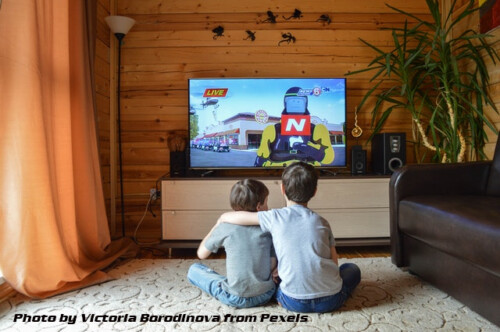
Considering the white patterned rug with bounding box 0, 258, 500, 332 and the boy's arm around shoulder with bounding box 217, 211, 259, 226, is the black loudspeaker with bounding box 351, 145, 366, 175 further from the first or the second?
the boy's arm around shoulder with bounding box 217, 211, 259, 226

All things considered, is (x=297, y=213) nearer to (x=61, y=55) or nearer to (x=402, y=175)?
(x=402, y=175)

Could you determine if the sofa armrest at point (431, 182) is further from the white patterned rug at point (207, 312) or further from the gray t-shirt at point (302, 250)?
the gray t-shirt at point (302, 250)

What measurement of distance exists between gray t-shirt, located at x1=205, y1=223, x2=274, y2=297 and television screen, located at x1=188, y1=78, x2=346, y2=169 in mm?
1351

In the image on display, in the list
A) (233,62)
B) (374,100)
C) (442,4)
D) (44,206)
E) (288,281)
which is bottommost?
(288,281)

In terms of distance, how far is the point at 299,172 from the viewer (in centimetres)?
138

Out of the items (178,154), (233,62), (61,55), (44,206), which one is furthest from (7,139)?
(233,62)

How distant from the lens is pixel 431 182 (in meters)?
1.89

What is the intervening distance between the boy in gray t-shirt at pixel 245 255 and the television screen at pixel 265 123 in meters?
1.27

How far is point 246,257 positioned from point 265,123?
1.54 m

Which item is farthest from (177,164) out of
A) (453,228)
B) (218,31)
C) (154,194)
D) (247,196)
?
(453,228)

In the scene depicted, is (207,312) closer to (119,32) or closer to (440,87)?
(119,32)

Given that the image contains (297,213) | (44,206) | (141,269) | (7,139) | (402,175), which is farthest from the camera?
(141,269)

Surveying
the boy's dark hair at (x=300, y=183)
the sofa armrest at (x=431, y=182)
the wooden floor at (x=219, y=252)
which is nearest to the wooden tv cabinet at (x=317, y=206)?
the wooden floor at (x=219, y=252)

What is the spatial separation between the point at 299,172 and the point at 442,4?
2.70m
